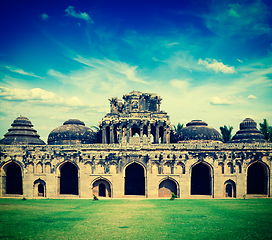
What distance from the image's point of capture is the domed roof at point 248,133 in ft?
142

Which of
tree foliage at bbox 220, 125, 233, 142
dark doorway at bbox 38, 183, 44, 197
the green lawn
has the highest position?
tree foliage at bbox 220, 125, 233, 142

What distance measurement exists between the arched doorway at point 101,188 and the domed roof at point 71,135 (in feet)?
27.9

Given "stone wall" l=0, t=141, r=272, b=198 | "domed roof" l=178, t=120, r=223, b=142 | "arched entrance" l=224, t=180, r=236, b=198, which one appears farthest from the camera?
"domed roof" l=178, t=120, r=223, b=142

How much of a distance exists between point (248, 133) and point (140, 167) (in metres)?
17.3

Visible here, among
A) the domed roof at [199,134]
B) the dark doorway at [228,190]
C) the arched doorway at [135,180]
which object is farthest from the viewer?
the domed roof at [199,134]

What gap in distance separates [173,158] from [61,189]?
1776 cm

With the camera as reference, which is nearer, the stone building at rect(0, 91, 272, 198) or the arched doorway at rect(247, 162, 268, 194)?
the stone building at rect(0, 91, 272, 198)

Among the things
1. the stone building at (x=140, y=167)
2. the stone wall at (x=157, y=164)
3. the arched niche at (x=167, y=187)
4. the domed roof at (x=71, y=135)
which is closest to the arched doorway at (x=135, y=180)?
the stone building at (x=140, y=167)

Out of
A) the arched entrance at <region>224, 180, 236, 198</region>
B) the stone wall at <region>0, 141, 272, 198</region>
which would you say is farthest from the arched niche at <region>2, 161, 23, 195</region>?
the arched entrance at <region>224, 180, 236, 198</region>

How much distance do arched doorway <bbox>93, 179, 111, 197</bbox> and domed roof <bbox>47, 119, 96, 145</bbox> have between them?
27.9 feet

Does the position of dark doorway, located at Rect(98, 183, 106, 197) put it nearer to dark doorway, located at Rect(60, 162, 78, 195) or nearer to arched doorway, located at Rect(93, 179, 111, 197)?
arched doorway, located at Rect(93, 179, 111, 197)

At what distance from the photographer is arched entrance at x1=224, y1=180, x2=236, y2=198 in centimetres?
3872

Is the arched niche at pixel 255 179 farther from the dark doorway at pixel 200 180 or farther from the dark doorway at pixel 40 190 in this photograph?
the dark doorway at pixel 40 190

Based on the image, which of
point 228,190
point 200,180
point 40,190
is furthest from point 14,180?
point 228,190
